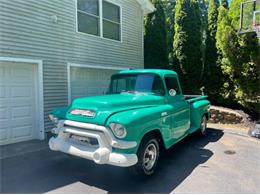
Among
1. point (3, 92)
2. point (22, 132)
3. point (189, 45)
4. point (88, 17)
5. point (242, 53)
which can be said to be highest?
point (88, 17)

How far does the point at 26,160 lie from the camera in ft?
16.4

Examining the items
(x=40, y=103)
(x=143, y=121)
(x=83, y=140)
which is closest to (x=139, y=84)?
(x=143, y=121)

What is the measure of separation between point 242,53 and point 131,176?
722 cm

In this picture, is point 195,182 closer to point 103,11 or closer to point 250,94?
point 250,94

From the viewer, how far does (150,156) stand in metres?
4.16

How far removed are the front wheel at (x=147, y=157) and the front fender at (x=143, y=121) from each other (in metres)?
0.21

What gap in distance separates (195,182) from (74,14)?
253 inches

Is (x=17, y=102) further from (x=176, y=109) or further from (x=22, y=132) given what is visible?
(x=176, y=109)

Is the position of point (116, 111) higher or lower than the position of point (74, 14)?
lower

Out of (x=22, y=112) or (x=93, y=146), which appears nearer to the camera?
(x=93, y=146)

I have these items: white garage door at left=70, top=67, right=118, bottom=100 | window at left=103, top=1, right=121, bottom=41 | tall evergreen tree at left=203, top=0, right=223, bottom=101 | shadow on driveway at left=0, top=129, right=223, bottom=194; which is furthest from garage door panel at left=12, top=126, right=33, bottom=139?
tall evergreen tree at left=203, top=0, right=223, bottom=101

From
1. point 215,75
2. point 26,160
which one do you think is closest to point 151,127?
point 26,160

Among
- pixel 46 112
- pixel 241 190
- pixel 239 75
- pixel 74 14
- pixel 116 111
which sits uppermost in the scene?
pixel 74 14

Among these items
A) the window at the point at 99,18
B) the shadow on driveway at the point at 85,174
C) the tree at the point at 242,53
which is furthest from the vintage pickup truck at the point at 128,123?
the tree at the point at 242,53
